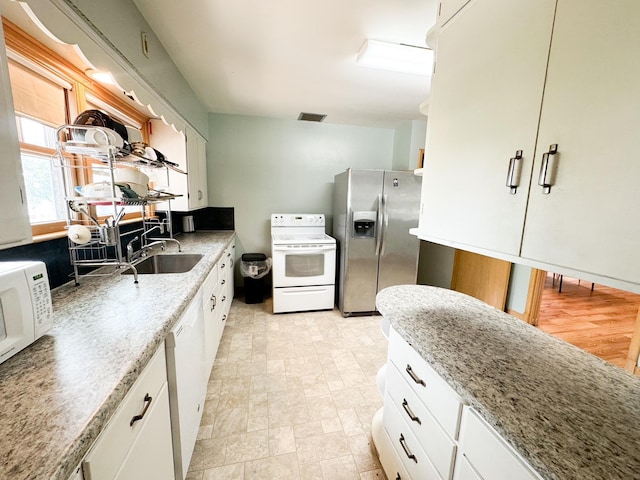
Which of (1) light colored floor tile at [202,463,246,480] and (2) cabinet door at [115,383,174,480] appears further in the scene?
(1) light colored floor tile at [202,463,246,480]

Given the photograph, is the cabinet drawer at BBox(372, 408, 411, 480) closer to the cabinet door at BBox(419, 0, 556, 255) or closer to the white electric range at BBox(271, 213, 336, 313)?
the cabinet door at BBox(419, 0, 556, 255)

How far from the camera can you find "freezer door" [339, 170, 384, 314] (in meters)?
3.00

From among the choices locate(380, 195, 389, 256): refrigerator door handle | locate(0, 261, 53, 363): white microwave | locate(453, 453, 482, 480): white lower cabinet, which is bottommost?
locate(453, 453, 482, 480): white lower cabinet

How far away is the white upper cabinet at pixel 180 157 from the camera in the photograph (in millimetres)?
2604

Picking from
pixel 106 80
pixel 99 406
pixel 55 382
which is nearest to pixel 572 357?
pixel 99 406

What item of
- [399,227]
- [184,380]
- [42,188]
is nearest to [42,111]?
[42,188]

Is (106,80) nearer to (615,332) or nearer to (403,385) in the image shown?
(403,385)

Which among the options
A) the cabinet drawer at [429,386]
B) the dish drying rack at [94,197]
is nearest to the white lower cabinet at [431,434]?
the cabinet drawer at [429,386]

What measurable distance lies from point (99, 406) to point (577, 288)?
21.3 ft

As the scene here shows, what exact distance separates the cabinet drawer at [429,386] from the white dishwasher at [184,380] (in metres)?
0.98

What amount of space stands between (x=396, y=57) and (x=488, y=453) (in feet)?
7.49

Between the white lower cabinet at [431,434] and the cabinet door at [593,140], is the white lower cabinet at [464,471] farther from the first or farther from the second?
the cabinet door at [593,140]

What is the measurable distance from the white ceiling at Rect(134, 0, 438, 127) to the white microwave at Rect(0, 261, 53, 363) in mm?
1561

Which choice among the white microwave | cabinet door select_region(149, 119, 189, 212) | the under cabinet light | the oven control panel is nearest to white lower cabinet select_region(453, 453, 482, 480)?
the white microwave
